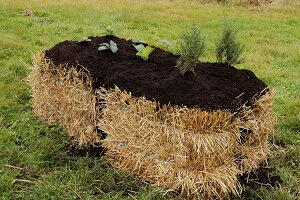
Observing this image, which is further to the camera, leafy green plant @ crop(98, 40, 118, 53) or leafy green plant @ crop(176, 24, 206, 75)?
leafy green plant @ crop(98, 40, 118, 53)

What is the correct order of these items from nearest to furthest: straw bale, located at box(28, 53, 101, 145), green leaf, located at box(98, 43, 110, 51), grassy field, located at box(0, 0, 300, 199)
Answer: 1. grassy field, located at box(0, 0, 300, 199)
2. straw bale, located at box(28, 53, 101, 145)
3. green leaf, located at box(98, 43, 110, 51)

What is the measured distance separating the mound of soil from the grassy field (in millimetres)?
822

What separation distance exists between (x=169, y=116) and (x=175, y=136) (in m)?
0.18

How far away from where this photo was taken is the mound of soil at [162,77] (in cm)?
344

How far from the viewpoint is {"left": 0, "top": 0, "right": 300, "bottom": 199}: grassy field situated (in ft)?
11.9

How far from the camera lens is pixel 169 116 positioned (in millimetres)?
3395

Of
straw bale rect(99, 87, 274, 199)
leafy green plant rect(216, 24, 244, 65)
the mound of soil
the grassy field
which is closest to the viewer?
straw bale rect(99, 87, 274, 199)

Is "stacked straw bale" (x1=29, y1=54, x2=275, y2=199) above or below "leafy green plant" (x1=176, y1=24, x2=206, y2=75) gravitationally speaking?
below

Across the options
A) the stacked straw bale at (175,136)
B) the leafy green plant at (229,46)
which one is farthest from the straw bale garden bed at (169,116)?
the leafy green plant at (229,46)

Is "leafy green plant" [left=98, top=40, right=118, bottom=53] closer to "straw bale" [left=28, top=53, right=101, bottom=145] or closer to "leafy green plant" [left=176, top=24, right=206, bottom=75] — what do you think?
"straw bale" [left=28, top=53, right=101, bottom=145]

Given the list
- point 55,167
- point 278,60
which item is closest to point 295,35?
point 278,60

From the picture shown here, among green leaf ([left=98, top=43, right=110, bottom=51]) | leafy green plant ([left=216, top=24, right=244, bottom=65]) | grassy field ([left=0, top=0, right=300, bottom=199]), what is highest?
leafy green plant ([left=216, top=24, right=244, bottom=65])

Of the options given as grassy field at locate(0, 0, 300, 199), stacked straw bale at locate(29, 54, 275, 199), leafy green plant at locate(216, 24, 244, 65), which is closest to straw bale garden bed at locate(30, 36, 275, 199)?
stacked straw bale at locate(29, 54, 275, 199)

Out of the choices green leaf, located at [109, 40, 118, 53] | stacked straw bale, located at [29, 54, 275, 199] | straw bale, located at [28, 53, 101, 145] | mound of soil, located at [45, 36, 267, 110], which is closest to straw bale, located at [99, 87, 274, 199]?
stacked straw bale, located at [29, 54, 275, 199]
